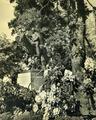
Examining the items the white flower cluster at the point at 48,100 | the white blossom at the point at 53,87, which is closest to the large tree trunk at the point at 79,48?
the white blossom at the point at 53,87

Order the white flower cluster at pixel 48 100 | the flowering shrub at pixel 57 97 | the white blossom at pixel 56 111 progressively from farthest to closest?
the flowering shrub at pixel 57 97
the white flower cluster at pixel 48 100
the white blossom at pixel 56 111

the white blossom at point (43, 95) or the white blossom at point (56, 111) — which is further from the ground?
the white blossom at point (43, 95)

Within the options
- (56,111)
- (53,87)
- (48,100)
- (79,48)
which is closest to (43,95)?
(48,100)

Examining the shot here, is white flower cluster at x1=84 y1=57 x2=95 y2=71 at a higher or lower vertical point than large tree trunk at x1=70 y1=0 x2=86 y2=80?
lower

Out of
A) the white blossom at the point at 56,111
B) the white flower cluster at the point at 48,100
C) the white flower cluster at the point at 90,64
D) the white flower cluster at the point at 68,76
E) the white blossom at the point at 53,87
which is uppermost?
the white flower cluster at the point at 90,64

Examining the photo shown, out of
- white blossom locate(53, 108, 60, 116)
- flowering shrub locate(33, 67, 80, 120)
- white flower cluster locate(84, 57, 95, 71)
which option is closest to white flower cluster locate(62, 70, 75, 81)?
flowering shrub locate(33, 67, 80, 120)

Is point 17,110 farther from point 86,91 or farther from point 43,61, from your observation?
point 43,61

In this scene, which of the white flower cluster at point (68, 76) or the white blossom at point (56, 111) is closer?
the white blossom at point (56, 111)

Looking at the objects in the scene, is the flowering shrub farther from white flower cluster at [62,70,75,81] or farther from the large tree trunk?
the large tree trunk

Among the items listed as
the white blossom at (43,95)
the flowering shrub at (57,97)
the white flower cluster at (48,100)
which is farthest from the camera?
the white blossom at (43,95)

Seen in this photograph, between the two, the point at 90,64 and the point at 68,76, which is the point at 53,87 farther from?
the point at 90,64

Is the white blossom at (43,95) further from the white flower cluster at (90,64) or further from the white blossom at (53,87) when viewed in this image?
the white flower cluster at (90,64)

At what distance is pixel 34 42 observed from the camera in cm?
3578

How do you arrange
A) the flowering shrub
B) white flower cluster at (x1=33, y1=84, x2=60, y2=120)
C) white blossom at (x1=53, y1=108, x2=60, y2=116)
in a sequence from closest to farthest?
white blossom at (x1=53, y1=108, x2=60, y2=116)
white flower cluster at (x1=33, y1=84, x2=60, y2=120)
the flowering shrub
